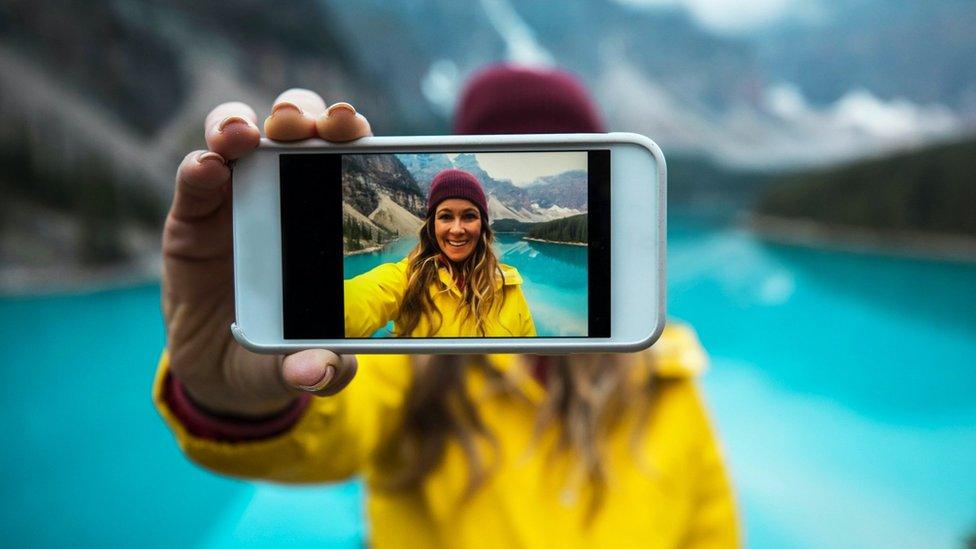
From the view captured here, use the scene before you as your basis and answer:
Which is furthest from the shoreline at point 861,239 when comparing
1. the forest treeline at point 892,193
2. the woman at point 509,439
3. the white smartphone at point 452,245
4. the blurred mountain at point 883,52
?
the white smartphone at point 452,245

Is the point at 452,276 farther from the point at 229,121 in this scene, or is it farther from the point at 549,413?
the point at 549,413

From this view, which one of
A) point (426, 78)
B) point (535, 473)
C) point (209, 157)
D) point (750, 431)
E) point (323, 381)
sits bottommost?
point (750, 431)

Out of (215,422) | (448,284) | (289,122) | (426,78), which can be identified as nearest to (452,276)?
(448,284)

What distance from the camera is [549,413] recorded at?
1.85ft

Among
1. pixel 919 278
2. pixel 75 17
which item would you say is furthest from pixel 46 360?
pixel 919 278

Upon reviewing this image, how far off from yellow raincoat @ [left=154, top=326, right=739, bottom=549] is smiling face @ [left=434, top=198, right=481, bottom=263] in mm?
221

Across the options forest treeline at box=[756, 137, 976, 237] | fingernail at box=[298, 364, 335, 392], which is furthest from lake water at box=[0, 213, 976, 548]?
fingernail at box=[298, 364, 335, 392]

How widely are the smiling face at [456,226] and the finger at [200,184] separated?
0.37 ft

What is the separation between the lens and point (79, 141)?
1.23 m

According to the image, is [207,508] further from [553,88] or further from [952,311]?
[952,311]

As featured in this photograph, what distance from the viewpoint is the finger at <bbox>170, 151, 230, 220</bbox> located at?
1.05 feet

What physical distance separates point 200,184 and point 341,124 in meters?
0.08

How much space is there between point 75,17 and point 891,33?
1.74 metres

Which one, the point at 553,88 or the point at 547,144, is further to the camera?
the point at 553,88
